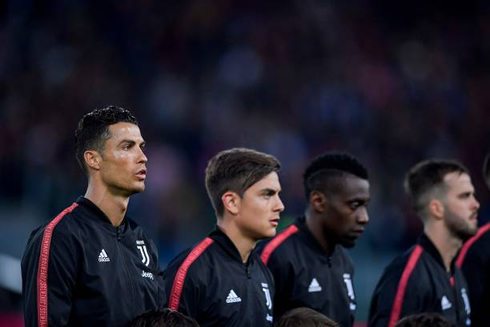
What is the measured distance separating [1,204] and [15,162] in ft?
2.69

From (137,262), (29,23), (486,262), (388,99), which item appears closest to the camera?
(137,262)

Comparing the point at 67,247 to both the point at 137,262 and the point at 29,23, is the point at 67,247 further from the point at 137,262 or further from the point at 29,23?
the point at 29,23

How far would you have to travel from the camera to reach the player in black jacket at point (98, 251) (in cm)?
398

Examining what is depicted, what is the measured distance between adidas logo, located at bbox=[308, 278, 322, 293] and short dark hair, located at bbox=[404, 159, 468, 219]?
3.56ft

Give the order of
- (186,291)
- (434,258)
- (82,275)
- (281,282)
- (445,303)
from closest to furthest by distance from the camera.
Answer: (82,275) < (186,291) < (281,282) < (445,303) < (434,258)

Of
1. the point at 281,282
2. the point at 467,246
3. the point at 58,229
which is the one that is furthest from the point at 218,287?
the point at 467,246

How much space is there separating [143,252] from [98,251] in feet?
1.22

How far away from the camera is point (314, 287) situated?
557 cm

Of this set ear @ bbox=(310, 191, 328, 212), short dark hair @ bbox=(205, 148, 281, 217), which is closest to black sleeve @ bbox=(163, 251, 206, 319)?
short dark hair @ bbox=(205, 148, 281, 217)

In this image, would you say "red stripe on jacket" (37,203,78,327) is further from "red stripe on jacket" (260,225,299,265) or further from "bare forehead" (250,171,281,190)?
"red stripe on jacket" (260,225,299,265)

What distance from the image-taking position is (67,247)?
4.05m

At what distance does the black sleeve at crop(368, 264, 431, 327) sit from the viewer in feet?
18.5

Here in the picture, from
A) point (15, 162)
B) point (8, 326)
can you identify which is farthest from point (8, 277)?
point (15, 162)

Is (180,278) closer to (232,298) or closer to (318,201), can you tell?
(232,298)
